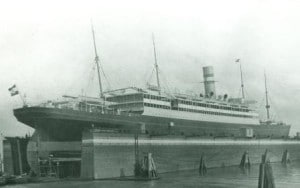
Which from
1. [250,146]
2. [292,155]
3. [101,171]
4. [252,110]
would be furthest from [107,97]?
[292,155]

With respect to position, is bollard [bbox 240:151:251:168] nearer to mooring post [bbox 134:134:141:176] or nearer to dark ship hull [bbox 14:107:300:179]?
dark ship hull [bbox 14:107:300:179]

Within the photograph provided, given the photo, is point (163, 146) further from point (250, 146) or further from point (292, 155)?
point (292, 155)

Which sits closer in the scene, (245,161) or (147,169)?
(147,169)

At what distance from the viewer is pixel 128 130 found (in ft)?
157

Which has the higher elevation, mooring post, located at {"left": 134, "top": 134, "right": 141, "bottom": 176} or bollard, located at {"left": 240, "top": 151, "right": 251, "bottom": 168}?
mooring post, located at {"left": 134, "top": 134, "right": 141, "bottom": 176}

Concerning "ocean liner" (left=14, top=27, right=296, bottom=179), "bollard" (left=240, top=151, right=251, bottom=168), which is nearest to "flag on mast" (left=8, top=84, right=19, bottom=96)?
Answer: "ocean liner" (left=14, top=27, right=296, bottom=179)

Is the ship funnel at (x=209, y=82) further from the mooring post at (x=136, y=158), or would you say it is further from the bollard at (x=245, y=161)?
the mooring post at (x=136, y=158)

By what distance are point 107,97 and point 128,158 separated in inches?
576

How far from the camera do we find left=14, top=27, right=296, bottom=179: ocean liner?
40781 millimetres

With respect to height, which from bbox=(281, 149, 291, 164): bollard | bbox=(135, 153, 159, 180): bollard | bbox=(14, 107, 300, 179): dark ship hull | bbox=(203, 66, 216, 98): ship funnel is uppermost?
bbox=(203, 66, 216, 98): ship funnel

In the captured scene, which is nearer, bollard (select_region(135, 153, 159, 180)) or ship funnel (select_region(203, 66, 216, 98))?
bollard (select_region(135, 153, 159, 180))

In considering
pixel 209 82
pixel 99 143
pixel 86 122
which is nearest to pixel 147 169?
pixel 99 143

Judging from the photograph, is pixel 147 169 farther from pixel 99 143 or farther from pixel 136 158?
pixel 99 143

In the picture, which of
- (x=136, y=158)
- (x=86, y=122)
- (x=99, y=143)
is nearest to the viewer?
(x=99, y=143)
